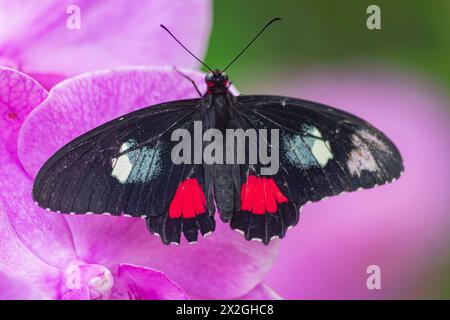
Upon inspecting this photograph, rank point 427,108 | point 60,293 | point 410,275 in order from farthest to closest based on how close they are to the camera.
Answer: point 427,108
point 410,275
point 60,293

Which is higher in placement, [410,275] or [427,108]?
[427,108]

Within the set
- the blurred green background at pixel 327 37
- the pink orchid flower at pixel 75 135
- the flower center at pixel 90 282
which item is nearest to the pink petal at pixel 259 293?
the pink orchid flower at pixel 75 135

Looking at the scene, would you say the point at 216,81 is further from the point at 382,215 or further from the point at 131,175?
the point at 382,215

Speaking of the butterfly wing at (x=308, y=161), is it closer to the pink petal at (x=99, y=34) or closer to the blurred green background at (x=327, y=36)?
the pink petal at (x=99, y=34)

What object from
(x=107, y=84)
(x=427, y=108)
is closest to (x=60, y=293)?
(x=107, y=84)

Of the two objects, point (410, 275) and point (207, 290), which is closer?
point (207, 290)

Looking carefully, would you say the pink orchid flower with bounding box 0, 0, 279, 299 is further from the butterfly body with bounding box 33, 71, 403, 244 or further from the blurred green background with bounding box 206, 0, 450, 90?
the blurred green background with bounding box 206, 0, 450, 90
